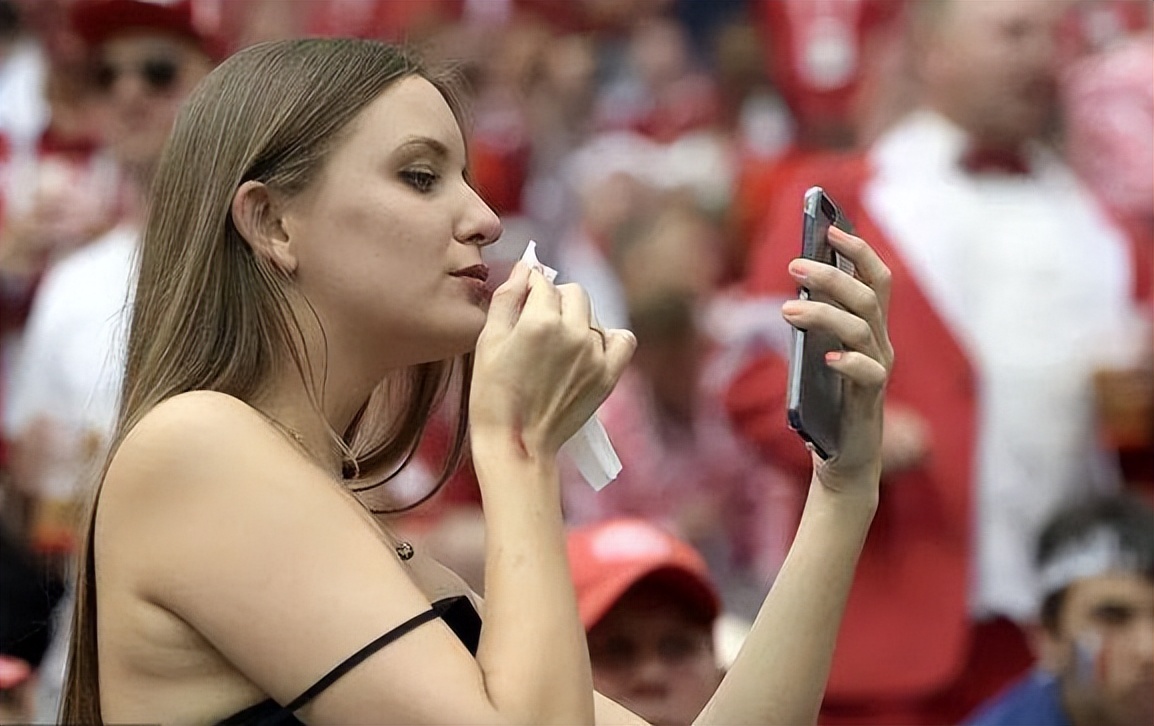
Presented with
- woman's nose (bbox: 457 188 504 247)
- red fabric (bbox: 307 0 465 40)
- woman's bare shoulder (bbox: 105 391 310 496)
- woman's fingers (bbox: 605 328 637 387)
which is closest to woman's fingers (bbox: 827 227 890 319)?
woman's fingers (bbox: 605 328 637 387)

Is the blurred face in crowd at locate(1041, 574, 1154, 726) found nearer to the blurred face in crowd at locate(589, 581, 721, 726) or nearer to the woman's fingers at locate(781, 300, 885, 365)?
the blurred face in crowd at locate(589, 581, 721, 726)

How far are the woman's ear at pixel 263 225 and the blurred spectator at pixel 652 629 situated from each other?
1334mm

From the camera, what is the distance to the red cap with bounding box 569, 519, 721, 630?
333 cm

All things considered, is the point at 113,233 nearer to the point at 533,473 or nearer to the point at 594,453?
the point at 594,453

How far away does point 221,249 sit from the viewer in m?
2.09

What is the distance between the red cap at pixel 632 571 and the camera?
333 cm

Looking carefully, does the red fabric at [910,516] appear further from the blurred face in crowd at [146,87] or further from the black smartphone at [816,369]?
the black smartphone at [816,369]

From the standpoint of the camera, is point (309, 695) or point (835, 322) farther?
point (835, 322)

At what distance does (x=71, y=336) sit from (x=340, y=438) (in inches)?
96.5

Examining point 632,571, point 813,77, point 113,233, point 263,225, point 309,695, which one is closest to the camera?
point 309,695

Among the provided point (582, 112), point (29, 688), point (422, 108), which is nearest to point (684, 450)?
point (582, 112)

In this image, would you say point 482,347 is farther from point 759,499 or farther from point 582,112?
point 582,112

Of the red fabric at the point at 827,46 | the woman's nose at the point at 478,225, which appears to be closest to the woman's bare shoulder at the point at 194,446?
the woman's nose at the point at 478,225

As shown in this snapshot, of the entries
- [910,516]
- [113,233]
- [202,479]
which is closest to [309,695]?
[202,479]
